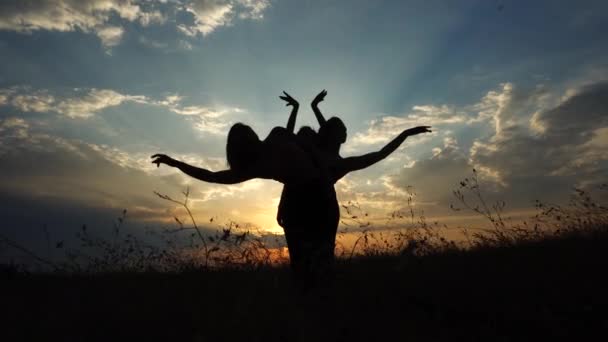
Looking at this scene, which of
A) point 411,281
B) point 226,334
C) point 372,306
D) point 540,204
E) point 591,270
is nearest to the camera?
point 226,334

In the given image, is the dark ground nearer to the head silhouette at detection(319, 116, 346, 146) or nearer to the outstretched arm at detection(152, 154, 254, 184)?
the outstretched arm at detection(152, 154, 254, 184)

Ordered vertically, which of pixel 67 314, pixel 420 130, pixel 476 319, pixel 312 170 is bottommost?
pixel 67 314

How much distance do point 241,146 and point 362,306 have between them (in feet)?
7.63

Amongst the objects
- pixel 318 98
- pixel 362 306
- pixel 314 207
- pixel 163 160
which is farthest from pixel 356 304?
pixel 318 98

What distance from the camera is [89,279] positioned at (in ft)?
17.6

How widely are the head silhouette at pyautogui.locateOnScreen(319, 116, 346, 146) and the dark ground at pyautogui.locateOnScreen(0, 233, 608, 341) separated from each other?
2.00 m

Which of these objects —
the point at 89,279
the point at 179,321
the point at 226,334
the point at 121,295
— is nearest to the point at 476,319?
the point at 226,334

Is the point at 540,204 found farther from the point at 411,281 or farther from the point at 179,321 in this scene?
the point at 179,321

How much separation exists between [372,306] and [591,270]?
1.94 metres

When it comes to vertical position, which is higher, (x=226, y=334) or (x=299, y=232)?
(x=299, y=232)

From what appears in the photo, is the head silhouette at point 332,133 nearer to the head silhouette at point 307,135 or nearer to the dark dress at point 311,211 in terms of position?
the head silhouette at point 307,135

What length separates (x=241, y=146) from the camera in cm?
462

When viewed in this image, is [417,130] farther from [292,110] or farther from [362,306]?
[362,306]

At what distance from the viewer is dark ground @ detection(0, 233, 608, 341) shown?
8.39 ft
